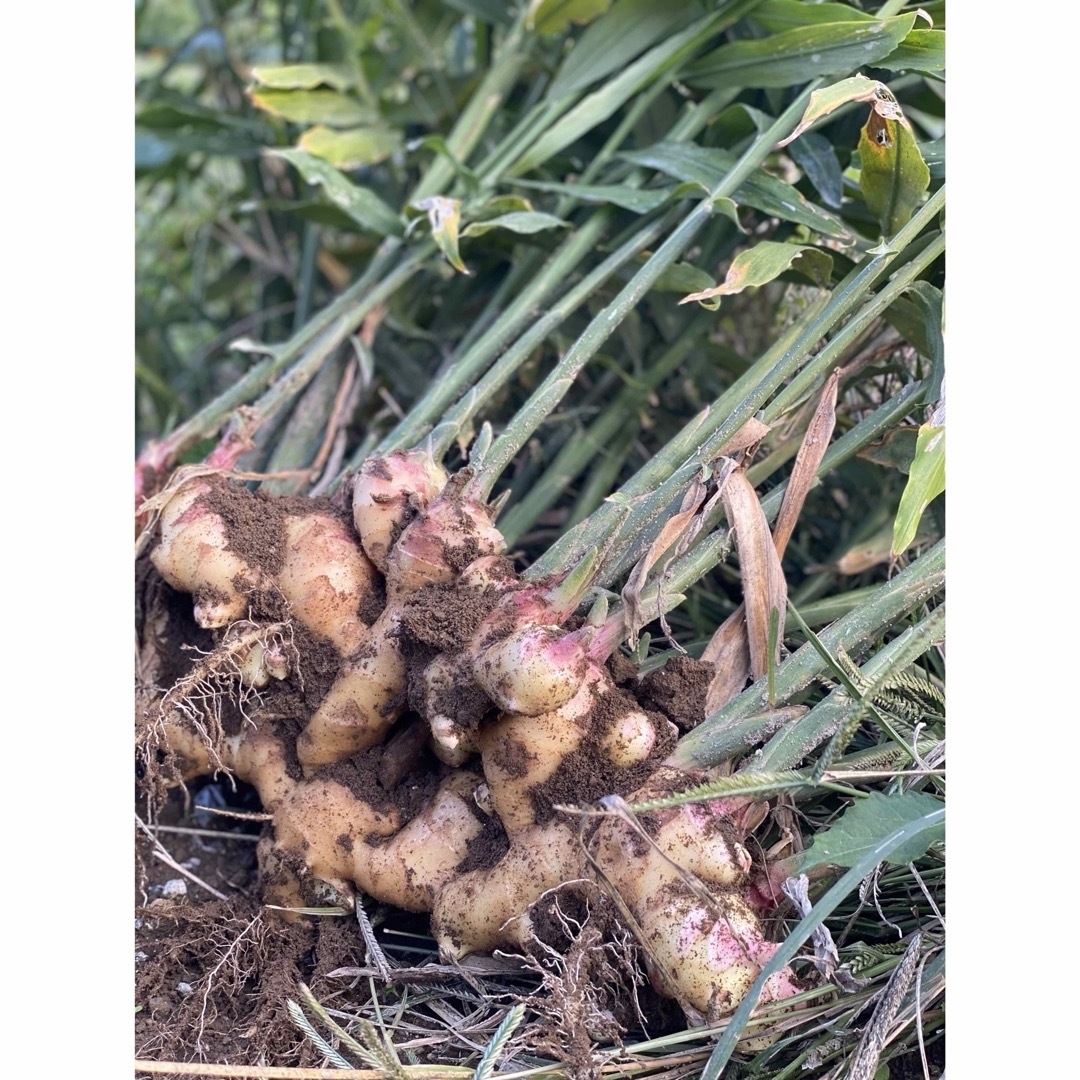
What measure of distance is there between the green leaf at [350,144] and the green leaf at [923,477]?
0.94 meters

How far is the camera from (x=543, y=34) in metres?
1.42

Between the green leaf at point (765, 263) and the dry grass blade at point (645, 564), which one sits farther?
the green leaf at point (765, 263)

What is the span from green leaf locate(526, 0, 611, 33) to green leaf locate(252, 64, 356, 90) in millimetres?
305

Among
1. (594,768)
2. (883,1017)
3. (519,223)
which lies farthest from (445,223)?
(883,1017)

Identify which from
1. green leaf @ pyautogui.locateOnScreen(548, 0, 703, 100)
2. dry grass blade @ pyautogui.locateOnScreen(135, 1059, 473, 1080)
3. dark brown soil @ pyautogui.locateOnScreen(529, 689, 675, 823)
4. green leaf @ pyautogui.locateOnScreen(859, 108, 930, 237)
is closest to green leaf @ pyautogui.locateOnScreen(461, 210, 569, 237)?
green leaf @ pyautogui.locateOnScreen(548, 0, 703, 100)

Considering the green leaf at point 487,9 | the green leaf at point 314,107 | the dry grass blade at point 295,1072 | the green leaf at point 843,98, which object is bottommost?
the dry grass blade at point 295,1072

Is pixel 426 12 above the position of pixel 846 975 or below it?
above

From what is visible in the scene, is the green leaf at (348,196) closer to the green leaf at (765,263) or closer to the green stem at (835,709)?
the green leaf at (765,263)

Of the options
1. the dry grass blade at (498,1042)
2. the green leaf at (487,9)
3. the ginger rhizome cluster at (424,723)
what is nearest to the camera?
the dry grass blade at (498,1042)

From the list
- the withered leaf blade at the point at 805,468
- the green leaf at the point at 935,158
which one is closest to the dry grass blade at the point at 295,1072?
the withered leaf blade at the point at 805,468

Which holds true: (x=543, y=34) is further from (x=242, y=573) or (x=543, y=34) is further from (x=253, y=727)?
(x=253, y=727)

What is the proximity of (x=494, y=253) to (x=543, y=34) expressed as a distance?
0.29 m

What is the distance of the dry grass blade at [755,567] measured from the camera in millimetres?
879
